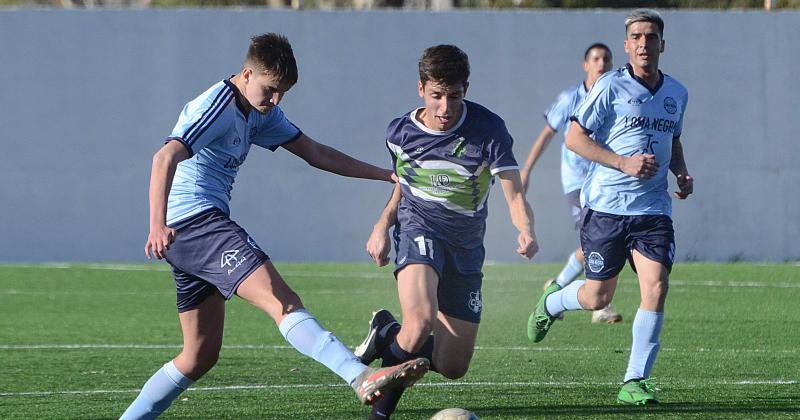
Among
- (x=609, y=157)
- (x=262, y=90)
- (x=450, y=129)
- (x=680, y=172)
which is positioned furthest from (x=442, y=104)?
(x=680, y=172)

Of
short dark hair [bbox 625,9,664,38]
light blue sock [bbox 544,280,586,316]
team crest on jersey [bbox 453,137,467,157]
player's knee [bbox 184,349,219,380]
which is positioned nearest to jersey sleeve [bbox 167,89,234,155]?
player's knee [bbox 184,349,219,380]

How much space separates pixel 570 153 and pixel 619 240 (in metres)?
4.37

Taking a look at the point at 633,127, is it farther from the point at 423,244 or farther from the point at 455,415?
the point at 455,415

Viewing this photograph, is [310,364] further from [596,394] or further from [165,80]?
[165,80]

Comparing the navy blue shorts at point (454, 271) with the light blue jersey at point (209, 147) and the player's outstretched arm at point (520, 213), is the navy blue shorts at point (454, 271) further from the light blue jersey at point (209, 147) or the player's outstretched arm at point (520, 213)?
the light blue jersey at point (209, 147)

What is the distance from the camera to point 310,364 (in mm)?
8578

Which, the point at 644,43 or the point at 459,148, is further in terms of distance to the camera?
the point at 644,43

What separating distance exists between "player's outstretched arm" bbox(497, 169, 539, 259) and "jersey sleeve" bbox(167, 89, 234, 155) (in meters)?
1.31

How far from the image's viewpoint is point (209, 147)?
577cm

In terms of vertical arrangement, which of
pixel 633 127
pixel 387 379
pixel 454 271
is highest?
pixel 633 127

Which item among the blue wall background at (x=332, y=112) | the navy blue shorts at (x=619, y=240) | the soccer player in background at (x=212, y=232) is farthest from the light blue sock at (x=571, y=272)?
the blue wall background at (x=332, y=112)

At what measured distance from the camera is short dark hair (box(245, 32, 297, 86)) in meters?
5.59

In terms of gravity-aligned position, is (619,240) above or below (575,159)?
above

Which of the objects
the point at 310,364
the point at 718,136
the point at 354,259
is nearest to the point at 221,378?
the point at 310,364
